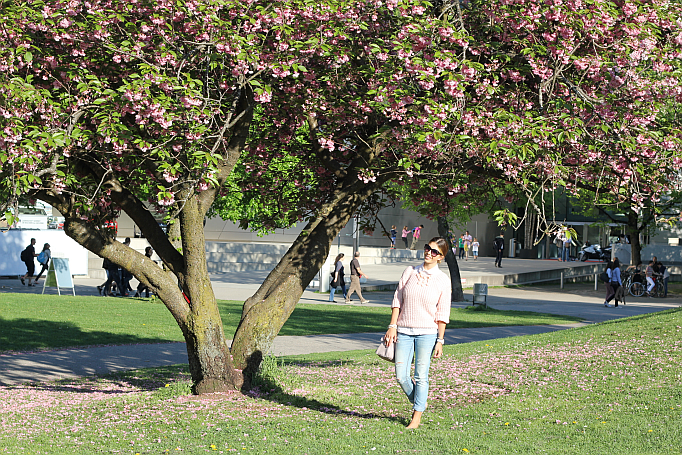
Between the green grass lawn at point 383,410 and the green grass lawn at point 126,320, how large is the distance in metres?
4.26

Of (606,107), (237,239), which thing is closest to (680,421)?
(606,107)

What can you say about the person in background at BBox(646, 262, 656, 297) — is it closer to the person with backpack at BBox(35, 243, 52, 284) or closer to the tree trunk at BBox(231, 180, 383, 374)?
the person with backpack at BBox(35, 243, 52, 284)

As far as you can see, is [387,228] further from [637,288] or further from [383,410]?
[383,410]

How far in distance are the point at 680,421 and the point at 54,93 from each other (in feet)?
20.9

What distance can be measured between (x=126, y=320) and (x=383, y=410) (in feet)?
37.6

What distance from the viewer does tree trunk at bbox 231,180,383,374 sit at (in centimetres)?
843

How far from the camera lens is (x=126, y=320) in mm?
17328

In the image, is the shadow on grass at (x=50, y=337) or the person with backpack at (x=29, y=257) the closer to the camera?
the shadow on grass at (x=50, y=337)

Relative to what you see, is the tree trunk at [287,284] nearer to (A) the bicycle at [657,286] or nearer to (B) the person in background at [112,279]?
(B) the person in background at [112,279]

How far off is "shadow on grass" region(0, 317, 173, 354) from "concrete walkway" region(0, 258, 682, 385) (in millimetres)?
632

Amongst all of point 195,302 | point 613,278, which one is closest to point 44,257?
point 613,278

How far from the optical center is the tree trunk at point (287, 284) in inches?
332

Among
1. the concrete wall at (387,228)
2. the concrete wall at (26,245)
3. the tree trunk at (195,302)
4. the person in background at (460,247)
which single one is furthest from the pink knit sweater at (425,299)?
the concrete wall at (387,228)

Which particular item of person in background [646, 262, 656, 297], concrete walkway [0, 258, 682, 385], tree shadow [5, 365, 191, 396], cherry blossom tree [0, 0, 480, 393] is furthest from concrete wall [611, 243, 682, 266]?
cherry blossom tree [0, 0, 480, 393]
